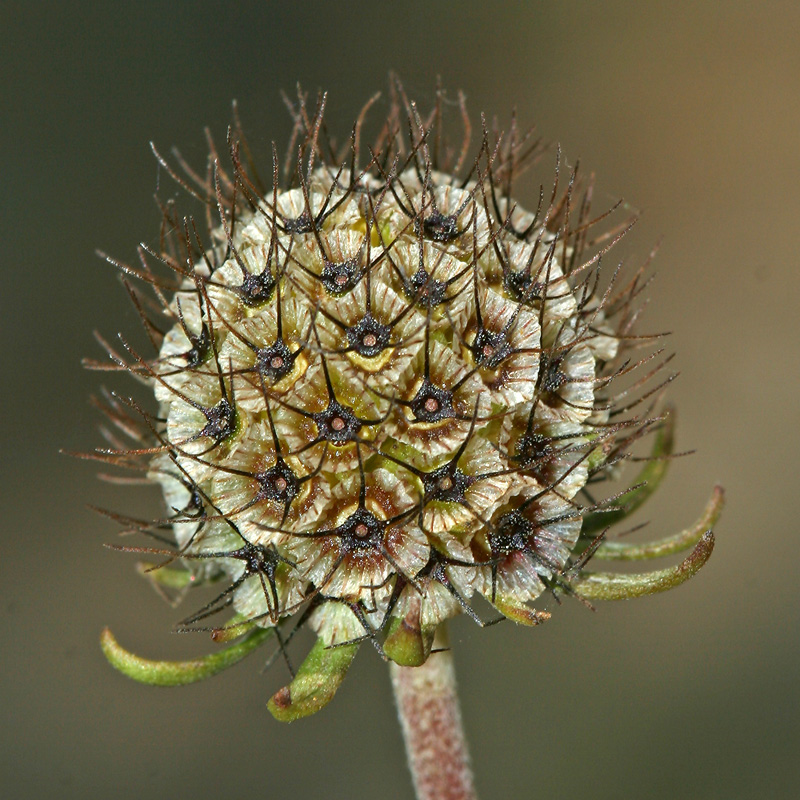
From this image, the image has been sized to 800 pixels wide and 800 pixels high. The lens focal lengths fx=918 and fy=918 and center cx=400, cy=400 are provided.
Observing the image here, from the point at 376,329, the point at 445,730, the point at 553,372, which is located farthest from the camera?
the point at 445,730

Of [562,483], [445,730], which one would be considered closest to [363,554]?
[562,483]

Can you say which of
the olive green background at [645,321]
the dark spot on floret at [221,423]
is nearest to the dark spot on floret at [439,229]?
the dark spot on floret at [221,423]

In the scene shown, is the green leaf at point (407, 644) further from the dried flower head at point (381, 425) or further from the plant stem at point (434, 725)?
the plant stem at point (434, 725)

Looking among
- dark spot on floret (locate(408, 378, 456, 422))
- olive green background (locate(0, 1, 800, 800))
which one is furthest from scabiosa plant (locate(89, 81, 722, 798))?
olive green background (locate(0, 1, 800, 800))

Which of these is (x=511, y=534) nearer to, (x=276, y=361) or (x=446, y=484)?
(x=446, y=484)

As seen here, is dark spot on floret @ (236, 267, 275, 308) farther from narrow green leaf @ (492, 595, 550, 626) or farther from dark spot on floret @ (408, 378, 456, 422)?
narrow green leaf @ (492, 595, 550, 626)

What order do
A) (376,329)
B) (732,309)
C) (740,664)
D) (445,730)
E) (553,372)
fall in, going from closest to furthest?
(376,329) → (553,372) → (445,730) → (740,664) → (732,309)

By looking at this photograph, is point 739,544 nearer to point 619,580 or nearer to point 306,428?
point 619,580
